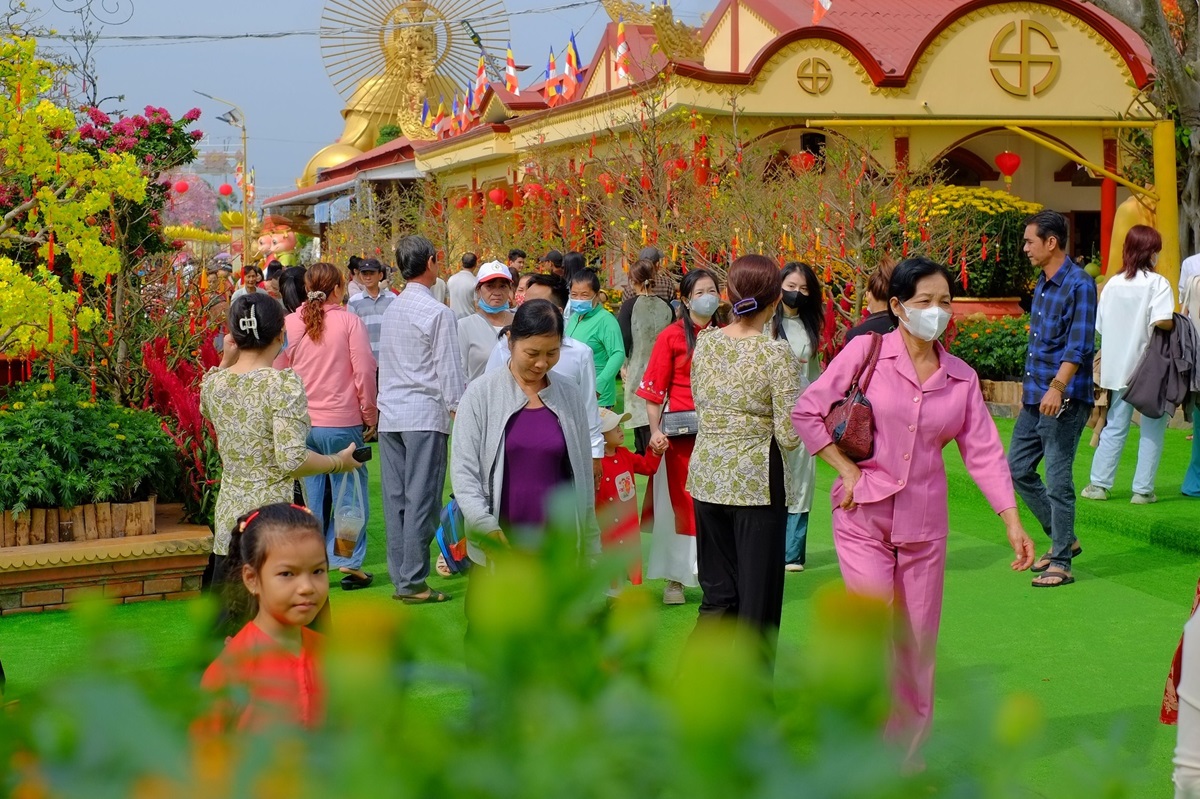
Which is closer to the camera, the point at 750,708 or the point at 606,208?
the point at 750,708

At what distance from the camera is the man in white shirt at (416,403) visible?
284 inches

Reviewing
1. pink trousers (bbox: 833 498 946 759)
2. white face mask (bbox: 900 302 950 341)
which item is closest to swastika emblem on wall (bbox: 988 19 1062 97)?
white face mask (bbox: 900 302 950 341)

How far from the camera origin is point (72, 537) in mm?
7238

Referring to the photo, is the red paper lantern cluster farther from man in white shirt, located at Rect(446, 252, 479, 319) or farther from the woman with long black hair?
the woman with long black hair

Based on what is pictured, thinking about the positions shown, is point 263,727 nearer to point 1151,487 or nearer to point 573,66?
point 1151,487

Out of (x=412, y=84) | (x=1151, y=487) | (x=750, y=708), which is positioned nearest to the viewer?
(x=750, y=708)

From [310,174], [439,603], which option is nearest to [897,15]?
[439,603]

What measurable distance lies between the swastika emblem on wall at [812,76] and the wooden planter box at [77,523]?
14.7 meters

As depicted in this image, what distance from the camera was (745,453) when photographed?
529 cm

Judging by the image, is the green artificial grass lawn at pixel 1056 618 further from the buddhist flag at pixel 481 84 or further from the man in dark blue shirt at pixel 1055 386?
the buddhist flag at pixel 481 84

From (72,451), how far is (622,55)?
595 inches

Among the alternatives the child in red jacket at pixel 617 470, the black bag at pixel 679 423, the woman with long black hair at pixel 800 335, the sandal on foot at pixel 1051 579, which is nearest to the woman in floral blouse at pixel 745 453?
the child in red jacket at pixel 617 470

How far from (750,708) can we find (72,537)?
693cm

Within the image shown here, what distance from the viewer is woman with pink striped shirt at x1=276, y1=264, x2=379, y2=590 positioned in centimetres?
774
